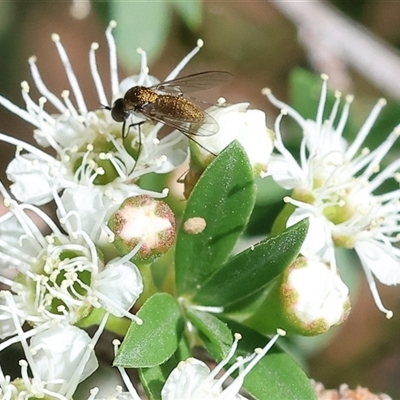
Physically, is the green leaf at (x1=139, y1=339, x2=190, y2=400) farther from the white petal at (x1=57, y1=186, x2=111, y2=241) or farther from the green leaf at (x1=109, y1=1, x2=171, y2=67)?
the green leaf at (x1=109, y1=1, x2=171, y2=67)

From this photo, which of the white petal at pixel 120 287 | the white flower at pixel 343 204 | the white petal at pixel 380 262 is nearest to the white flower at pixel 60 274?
the white petal at pixel 120 287

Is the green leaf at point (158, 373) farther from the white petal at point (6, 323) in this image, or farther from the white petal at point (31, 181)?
the white petal at point (31, 181)

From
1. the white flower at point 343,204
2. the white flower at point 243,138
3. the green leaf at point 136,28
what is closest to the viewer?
the white flower at point 243,138

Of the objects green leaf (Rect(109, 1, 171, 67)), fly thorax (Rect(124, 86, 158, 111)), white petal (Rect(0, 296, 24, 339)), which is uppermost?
fly thorax (Rect(124, 86, 158, 111))

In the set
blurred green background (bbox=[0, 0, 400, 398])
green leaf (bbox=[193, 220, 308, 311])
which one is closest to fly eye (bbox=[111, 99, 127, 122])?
green leaf (bbox=[193, 220, 308, 311])

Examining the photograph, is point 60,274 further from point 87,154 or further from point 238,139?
point 238,139

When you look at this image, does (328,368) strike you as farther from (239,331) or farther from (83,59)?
(83,59)

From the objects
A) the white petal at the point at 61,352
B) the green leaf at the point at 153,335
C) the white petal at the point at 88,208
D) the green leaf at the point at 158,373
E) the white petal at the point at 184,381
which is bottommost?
the white petal at the point at 61,352

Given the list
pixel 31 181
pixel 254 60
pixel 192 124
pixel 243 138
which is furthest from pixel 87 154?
pixel 254 60
